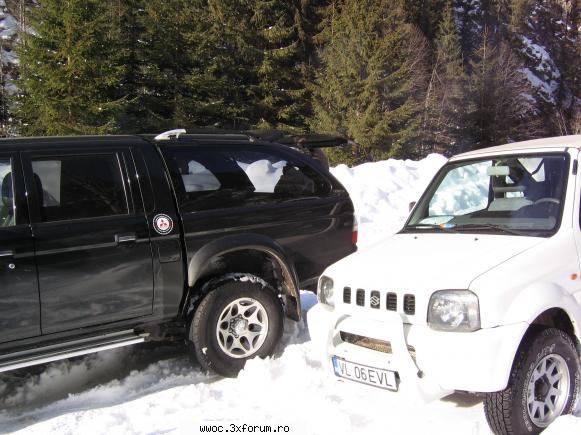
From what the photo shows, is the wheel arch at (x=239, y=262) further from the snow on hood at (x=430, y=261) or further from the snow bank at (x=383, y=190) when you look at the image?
the snow bank at (x=383, y=190)

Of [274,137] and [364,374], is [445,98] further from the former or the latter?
[364,374]

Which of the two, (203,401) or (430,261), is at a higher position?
(430,261)

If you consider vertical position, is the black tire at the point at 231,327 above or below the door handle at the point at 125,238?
below

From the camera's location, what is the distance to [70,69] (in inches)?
815

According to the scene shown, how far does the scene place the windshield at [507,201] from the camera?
12.7 ft

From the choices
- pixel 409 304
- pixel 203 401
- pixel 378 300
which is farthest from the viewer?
pixel 203 401

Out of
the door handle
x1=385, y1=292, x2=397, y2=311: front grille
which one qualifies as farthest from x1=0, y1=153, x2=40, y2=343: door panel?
x1=385, y1=292, x2=397, y2=311: front grille

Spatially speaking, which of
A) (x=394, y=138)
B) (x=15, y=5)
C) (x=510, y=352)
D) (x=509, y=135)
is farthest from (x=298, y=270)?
(x=15, y=5)

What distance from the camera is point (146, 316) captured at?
436 centimetres

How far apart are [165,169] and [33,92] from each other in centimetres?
1916

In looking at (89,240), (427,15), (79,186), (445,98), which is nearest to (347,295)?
(89,240)

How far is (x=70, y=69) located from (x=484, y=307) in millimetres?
20652

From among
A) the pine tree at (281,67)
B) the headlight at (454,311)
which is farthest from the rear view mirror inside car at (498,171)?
the pine tree at (281,67)

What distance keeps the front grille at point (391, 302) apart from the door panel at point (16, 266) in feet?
7.80
